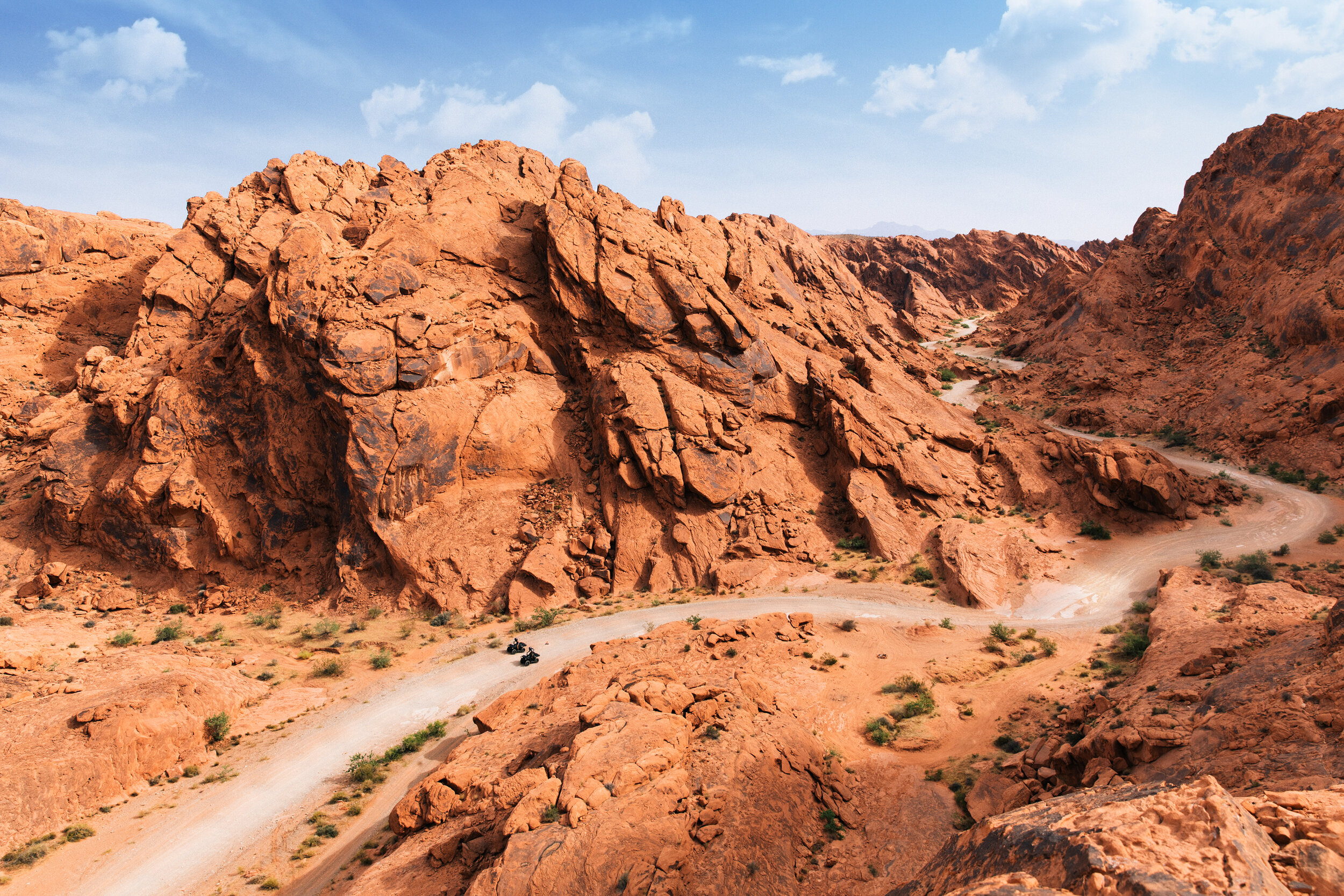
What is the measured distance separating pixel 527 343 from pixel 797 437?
18422 mm

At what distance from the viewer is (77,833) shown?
16.2 meters

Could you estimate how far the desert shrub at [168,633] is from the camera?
91.4 ft

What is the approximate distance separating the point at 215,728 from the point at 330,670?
486 cm

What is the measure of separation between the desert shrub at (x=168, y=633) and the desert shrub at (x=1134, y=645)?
40.8m

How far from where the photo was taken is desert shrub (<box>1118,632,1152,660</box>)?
2122 cm

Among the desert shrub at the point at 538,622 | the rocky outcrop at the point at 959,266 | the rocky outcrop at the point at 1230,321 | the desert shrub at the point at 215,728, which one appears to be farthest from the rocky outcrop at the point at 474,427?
the rocky outcrop at the point at 959,266

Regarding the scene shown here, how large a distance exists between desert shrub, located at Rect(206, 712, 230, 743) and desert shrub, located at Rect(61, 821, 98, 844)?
3.96 meters

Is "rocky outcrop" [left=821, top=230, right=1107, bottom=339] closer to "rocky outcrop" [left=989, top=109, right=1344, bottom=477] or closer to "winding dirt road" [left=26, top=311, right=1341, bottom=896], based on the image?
"rocky outcrop" [left=989, top=109, right=1344, bottom=477]

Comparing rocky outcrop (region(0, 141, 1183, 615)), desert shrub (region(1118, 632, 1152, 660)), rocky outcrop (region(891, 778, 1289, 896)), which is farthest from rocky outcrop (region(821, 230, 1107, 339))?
rocky outcrop (region(891, 778, 1289, 896))

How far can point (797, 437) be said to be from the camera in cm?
3812

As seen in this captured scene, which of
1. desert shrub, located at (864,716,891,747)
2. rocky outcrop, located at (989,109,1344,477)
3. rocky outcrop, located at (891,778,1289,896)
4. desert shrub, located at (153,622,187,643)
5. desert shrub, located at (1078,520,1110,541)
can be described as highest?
rocky outcrop, located at (989,109,1344,477)

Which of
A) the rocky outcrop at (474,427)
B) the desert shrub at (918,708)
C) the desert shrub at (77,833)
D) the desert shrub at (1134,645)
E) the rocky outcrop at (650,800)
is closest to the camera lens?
the rocky outcrop at (650,800)

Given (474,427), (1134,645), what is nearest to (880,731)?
(1134,645)

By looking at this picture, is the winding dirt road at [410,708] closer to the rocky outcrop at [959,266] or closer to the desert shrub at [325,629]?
the desert shrub at [325,629]
